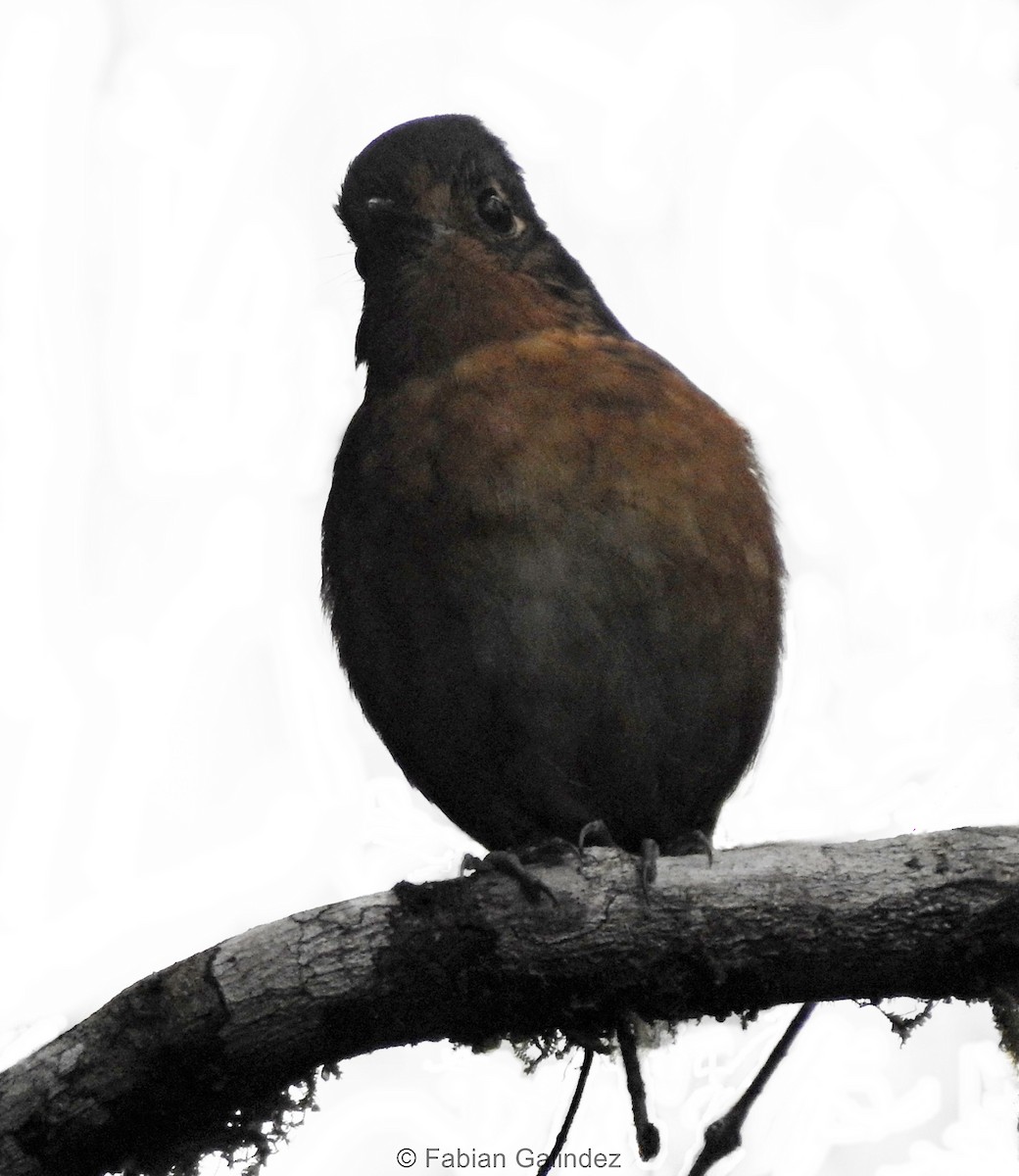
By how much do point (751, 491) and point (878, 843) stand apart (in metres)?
1.64

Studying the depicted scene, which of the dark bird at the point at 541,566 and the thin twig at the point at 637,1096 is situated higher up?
the dark bird at the point at 541,566

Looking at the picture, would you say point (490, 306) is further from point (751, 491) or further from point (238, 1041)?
point (238, 1041)

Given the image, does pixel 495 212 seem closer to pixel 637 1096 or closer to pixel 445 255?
pixel 445 255

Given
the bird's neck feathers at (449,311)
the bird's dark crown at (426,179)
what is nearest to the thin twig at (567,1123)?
the bird's neck feathers at (449,311)

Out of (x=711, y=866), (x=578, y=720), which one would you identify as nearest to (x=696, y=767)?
(x=578, y=720)

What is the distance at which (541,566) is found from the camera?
4.30 m

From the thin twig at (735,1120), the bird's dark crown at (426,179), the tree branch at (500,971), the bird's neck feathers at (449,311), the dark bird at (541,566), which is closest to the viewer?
the tree branch at (500,971)

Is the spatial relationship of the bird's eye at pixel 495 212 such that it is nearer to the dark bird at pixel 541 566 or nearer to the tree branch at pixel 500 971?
the dark bird at pixel 541 566

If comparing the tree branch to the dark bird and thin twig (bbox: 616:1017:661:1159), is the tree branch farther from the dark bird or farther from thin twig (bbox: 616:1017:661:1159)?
the dark bird

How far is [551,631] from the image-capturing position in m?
4.32

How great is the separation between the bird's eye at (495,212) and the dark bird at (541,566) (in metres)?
0.19

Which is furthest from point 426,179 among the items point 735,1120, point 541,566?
point 735,1120

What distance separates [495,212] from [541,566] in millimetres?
1505

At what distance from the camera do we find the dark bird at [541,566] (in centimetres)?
434
